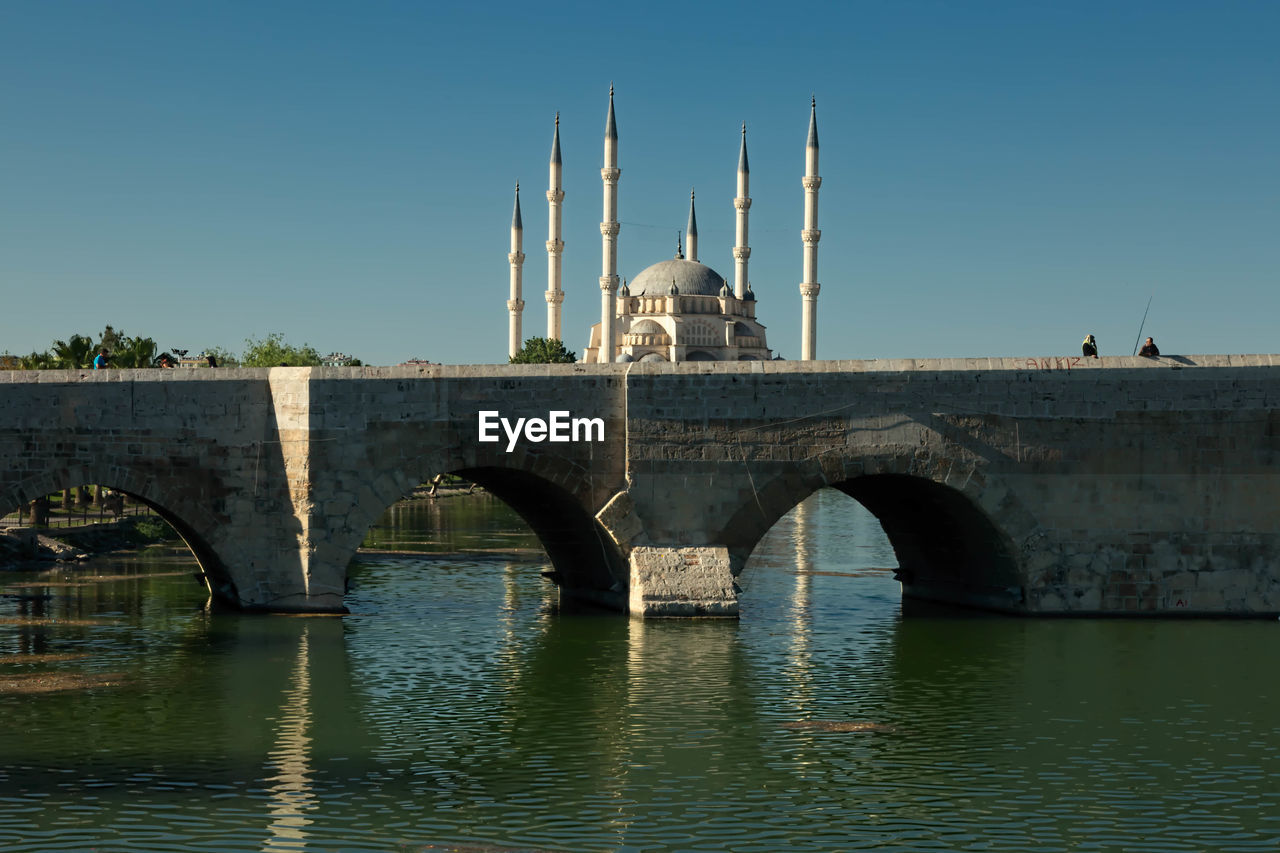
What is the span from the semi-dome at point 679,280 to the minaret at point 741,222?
2711 millimetres

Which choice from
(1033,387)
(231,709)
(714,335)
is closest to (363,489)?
(231,709)

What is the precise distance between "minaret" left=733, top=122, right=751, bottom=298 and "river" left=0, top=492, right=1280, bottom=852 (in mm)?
77925

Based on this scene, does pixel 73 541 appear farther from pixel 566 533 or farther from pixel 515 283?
pixel 515 283

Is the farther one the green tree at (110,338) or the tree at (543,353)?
the tree at (543,353)

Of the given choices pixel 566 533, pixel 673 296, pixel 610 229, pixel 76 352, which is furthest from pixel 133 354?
pixel 673 296

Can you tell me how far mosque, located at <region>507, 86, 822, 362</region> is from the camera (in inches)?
3669

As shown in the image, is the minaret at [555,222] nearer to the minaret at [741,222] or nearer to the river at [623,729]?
the minaret at [741,222]

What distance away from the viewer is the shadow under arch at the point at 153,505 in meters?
23.8

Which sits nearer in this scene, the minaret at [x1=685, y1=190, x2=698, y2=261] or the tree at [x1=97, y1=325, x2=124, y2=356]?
the tree at [x1=97, y1=325, x2=124, y2=356]

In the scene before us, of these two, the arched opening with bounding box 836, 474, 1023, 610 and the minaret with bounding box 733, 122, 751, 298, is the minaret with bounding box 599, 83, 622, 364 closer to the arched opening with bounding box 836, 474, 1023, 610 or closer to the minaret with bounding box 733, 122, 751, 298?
the minaret with bounding box 733, 122, 751, 298

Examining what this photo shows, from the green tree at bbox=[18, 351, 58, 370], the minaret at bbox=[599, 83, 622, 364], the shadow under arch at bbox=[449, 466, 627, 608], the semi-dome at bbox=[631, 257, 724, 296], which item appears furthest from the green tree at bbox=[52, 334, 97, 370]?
the semi-dome at bbox=[631, 257, 724, 296]

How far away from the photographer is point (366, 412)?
83.3ft

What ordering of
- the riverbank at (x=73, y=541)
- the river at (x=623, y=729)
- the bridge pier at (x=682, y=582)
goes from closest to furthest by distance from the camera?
the river at (x=623, y=729) < the bridge pier at (x=682, y=582) < the riverbank at (x=73, y=541)

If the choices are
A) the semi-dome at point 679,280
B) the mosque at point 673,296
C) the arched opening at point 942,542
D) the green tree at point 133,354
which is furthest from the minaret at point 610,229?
the arched opening at point 942,542
